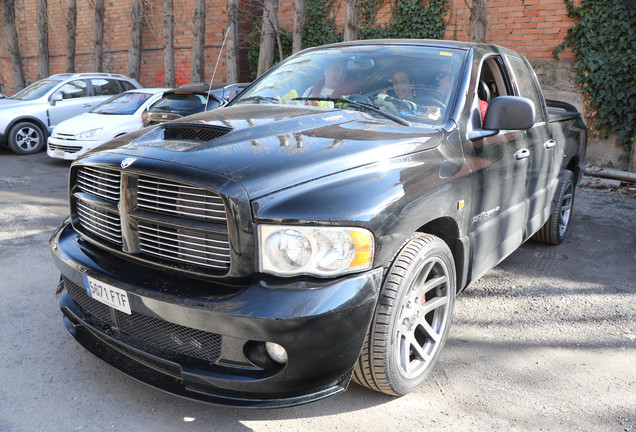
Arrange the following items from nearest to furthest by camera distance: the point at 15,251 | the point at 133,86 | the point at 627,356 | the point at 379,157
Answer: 1. the point at 379,157
2. the point at 627,356
3. the point at 15,251
4. the point at 133,86

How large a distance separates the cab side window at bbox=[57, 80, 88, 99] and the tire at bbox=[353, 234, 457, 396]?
11198 mm

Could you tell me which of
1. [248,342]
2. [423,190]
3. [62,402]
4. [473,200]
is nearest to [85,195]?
[62,402]

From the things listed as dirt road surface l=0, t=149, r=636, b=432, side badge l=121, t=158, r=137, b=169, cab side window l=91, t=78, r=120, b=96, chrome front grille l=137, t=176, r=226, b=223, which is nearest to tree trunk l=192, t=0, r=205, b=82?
cab side window l=91, t=78, r=120, b=96

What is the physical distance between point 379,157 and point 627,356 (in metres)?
2.09

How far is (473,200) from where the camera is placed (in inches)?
116

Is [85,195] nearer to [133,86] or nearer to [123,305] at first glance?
[123,305]

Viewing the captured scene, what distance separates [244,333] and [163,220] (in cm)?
60

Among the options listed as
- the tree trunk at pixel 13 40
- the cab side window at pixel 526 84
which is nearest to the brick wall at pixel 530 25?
the cab side window at pixel 526 84

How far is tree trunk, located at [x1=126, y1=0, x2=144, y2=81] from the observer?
49.8 feet

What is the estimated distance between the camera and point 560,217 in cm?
510

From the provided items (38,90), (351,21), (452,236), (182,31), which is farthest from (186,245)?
(182,31)

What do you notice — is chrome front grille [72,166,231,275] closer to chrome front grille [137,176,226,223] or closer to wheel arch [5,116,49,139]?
chrome front grille [137,176,226,223]

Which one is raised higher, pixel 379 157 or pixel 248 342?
pixel 379 157

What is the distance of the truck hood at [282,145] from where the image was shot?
7.11 feet
